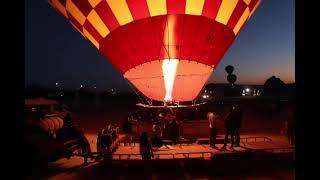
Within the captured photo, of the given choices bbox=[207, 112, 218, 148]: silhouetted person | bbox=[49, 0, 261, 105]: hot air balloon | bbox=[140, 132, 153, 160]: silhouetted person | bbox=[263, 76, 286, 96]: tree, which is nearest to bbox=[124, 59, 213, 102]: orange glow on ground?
bbox=[49, 0, 261, 105]: hot air balloon

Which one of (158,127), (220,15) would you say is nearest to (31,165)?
(158,127)

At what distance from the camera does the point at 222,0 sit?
8797mm

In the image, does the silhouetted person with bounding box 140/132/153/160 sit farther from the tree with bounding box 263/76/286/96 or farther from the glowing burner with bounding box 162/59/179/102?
the tree with bounding box 263/76/286/96

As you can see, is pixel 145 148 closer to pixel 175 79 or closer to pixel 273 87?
pixel 175 79

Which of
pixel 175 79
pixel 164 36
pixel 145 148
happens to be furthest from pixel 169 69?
pixel 145 148

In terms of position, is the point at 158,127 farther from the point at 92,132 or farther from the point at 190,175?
the point at 92,132

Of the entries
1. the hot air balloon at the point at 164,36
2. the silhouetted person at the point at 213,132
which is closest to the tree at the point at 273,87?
the silhouetted person at the point at 213,132

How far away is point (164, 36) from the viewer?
8672 millimetres

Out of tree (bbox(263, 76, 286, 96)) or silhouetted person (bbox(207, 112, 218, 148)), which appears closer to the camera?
silhouetted person (bbox(207, 112, 218, 148))

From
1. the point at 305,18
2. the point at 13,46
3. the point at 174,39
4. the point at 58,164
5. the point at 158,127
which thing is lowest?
the point at 58,164

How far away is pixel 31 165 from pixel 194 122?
4745 millimetres

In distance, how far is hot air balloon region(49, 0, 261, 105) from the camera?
8.58 m

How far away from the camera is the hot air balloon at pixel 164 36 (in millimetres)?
8578

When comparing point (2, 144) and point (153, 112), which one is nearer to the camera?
point (2, 144)
